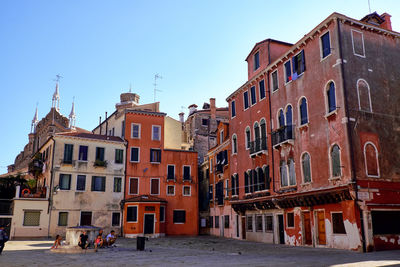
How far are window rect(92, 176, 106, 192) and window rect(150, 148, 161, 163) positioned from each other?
563cm

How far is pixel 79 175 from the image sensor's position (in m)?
37.0

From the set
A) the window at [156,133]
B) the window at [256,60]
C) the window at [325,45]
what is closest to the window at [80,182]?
the window at [156,133]

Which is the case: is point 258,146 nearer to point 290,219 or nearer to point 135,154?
point 290,219

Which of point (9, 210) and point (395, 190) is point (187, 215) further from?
point (395, 190)

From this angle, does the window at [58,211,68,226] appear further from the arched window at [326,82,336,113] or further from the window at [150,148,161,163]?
the arched window at [326,82,336,113]

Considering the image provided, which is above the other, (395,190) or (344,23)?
(344,23)

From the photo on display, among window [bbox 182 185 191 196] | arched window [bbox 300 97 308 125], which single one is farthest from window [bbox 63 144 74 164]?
arched window [bbox 300 97 308 125]

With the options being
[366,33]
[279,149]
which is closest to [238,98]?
[279,149]

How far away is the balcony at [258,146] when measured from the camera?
28288 millimetres

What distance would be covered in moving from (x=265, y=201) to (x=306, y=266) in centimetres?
1496

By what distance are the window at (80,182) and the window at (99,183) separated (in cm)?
91

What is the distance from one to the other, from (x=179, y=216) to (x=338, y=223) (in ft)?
75.3

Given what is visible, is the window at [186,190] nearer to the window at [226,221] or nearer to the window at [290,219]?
the window at [226,221]

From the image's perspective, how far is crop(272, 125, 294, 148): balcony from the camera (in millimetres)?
25000
